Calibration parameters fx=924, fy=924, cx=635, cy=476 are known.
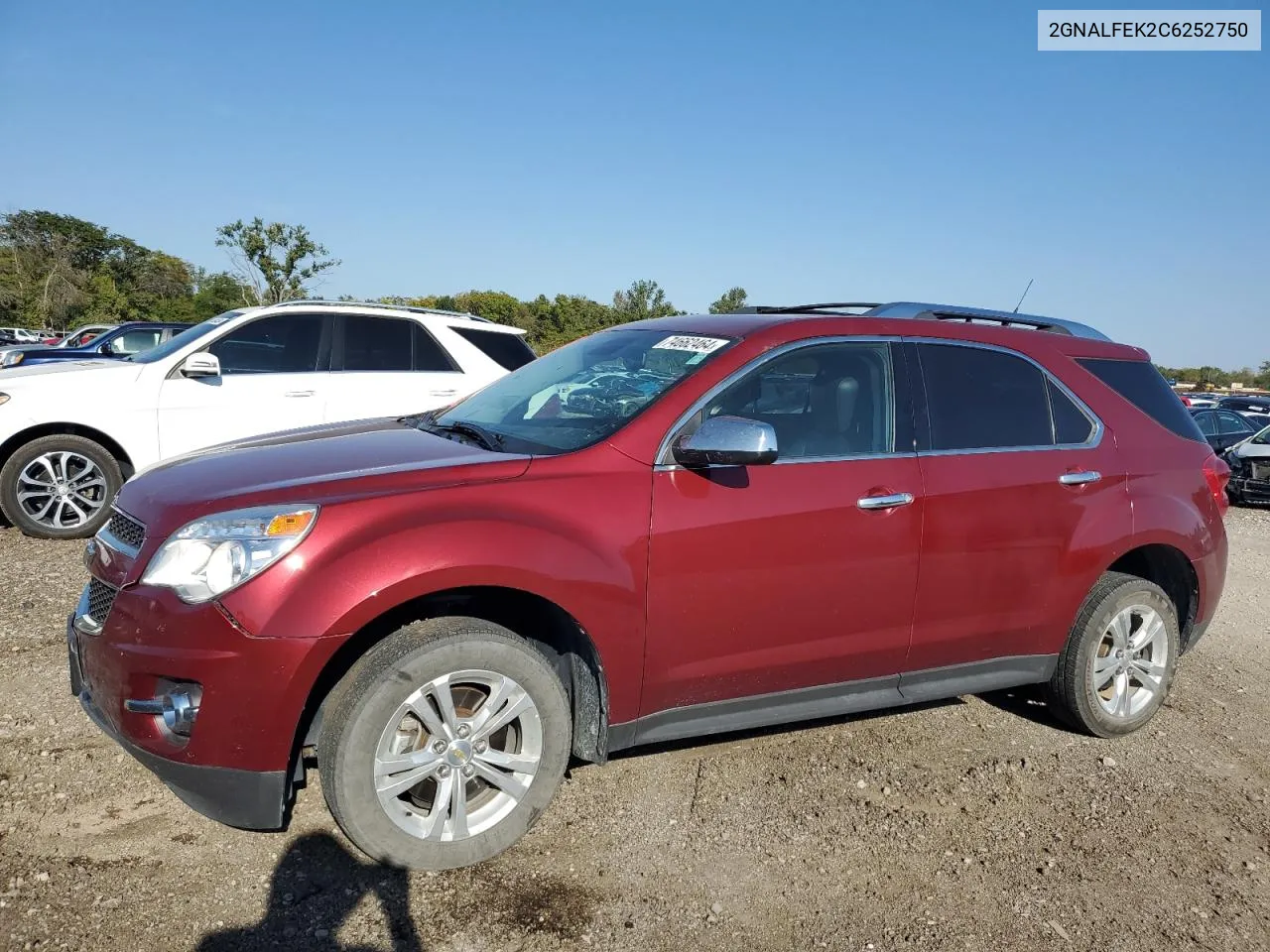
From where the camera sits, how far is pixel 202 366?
22.7 feet

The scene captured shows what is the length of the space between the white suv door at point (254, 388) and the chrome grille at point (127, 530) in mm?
4082

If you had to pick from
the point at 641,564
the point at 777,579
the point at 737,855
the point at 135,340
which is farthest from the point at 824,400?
the point at 135,340

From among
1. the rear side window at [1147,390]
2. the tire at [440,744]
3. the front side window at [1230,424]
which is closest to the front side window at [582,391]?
the tire at [440,744]

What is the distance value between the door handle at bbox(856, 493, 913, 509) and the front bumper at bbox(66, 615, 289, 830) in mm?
2157

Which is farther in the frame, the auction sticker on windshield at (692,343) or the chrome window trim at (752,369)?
the auction sticker on windshield at (692,343)

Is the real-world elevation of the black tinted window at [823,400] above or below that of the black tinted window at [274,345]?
below

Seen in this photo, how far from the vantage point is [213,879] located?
2.78m

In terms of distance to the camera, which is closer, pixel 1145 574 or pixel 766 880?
pixel 766 880

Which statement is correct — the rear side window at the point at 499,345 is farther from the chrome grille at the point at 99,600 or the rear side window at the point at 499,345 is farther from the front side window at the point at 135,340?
the front side window at the point at 135,340

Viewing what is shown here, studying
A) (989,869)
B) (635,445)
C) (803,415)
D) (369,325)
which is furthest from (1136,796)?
(369,325)

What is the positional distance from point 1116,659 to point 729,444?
2.38 metres

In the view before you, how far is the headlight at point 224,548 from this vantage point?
2.62 metres

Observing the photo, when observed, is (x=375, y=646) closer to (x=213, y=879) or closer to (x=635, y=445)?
(x=213, y=879)

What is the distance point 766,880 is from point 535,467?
1.53 metres
